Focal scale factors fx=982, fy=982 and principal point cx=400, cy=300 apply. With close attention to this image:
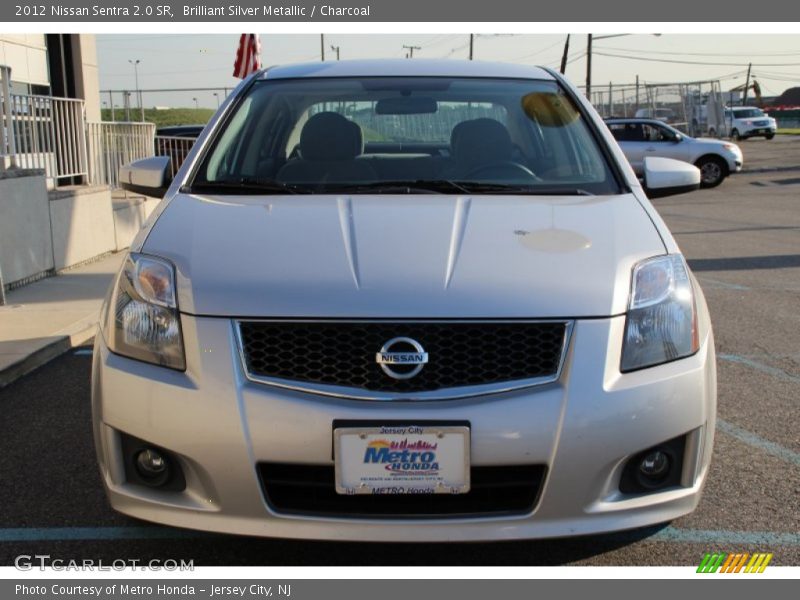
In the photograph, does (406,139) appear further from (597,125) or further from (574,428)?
(574,428)

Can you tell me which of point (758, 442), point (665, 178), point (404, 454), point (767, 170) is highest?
point (665, 178)

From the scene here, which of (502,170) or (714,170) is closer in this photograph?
(502,170)

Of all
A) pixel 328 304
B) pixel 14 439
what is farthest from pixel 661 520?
pixel 14 439

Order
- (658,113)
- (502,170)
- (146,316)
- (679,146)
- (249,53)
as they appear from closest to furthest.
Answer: (146,316), (502,170), (249,53), (679,146), (658,113)

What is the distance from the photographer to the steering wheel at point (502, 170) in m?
4.00

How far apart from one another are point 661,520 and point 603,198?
51.1 inches

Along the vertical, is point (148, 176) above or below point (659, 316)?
above

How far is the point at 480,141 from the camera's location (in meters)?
4.19

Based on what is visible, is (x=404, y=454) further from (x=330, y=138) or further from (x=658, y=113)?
(x=658, y=113)

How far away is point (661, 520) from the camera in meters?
2.89

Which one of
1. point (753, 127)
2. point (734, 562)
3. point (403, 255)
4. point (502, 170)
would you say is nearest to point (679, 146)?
point (502, 170)

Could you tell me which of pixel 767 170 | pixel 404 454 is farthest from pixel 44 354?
pixel 767 170

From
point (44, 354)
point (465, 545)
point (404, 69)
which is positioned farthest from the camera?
point (44, 354)

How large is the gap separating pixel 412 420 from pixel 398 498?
0.26 meters
